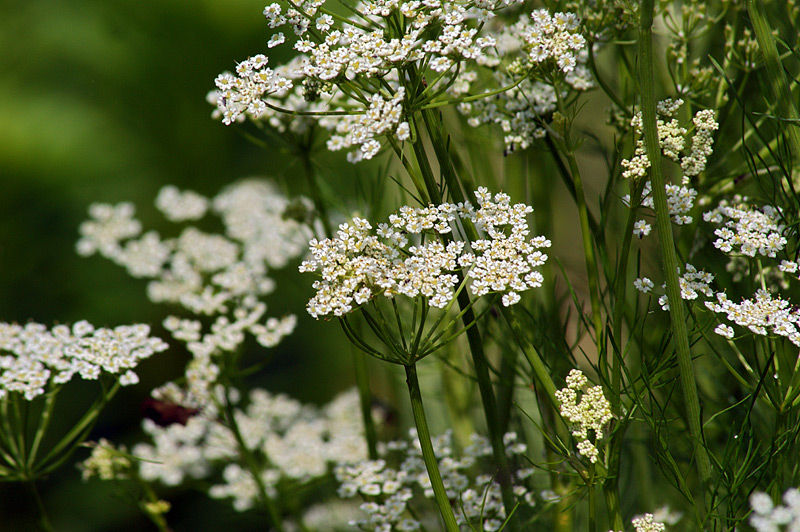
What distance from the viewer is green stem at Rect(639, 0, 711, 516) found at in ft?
1.57

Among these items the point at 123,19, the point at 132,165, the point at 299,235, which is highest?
the point at 123,19

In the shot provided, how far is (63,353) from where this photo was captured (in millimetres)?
766

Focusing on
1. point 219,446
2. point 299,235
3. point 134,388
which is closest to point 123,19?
point 134,388

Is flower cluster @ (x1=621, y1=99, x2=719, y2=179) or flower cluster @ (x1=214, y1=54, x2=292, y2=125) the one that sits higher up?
flower cluster @ (x1=214, y1=54, x2=292, y2=125)

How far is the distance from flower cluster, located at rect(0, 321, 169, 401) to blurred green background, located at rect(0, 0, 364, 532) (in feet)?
3.41

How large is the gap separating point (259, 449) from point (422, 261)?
2.14 ft

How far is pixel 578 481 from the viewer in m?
0.67

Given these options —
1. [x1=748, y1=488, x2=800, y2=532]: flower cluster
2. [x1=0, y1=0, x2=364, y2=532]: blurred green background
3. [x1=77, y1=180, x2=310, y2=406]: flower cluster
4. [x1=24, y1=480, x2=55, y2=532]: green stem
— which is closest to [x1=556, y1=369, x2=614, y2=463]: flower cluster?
[x1=748, y1=488, x2=800, y2=532]: flower cluster

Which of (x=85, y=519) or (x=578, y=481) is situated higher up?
(x=85, y=519)

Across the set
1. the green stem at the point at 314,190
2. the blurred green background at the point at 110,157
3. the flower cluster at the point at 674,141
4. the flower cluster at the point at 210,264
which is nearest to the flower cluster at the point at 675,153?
the flower cluster at the point at 674,141

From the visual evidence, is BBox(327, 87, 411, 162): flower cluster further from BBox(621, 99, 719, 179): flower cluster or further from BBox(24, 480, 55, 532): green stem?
BBox(24, 480, 55, 532): green stem

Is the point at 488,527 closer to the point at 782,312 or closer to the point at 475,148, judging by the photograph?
the point at 782,312

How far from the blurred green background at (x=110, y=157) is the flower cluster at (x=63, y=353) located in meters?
1.04

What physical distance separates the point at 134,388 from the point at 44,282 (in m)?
0.39
